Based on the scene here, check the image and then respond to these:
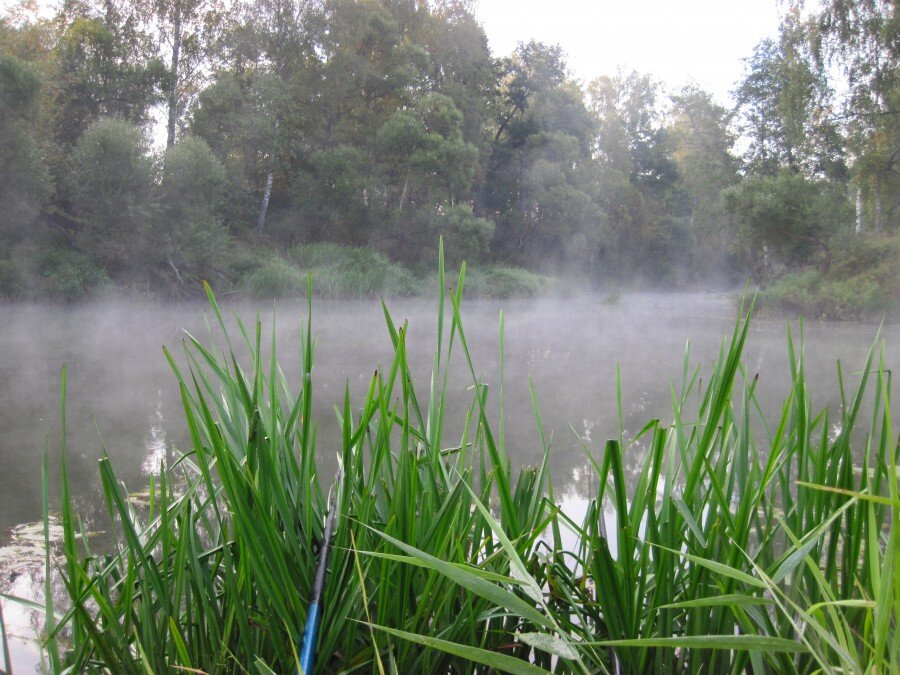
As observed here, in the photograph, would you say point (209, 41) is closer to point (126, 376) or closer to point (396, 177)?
point (396, 177)

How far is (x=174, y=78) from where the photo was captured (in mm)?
11930

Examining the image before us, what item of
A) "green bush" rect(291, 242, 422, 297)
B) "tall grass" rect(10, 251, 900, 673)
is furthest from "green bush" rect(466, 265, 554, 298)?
"tall grass" rect(10, 251, 900, 673)

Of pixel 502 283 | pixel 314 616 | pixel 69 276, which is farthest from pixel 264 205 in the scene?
pixel 314 616

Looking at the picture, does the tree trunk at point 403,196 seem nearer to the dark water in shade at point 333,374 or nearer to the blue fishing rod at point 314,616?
the dark water in shade at point 333,374

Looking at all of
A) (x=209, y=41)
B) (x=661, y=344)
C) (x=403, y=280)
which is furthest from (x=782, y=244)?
(x=209, y=41)

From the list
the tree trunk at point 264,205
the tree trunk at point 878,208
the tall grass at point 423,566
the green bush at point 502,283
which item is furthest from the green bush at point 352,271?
the tall grass at point 423,566

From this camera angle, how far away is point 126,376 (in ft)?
17.6

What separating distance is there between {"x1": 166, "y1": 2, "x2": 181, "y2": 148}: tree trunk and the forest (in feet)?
0.17

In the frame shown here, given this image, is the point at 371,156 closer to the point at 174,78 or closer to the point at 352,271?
the point at 352,271

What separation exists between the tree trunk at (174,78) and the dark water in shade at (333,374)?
3370mm

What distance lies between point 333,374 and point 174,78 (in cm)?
882

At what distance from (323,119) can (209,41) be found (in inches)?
109

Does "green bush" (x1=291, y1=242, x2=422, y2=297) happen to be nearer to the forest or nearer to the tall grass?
the forest

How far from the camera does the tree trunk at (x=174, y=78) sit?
39.3ft
